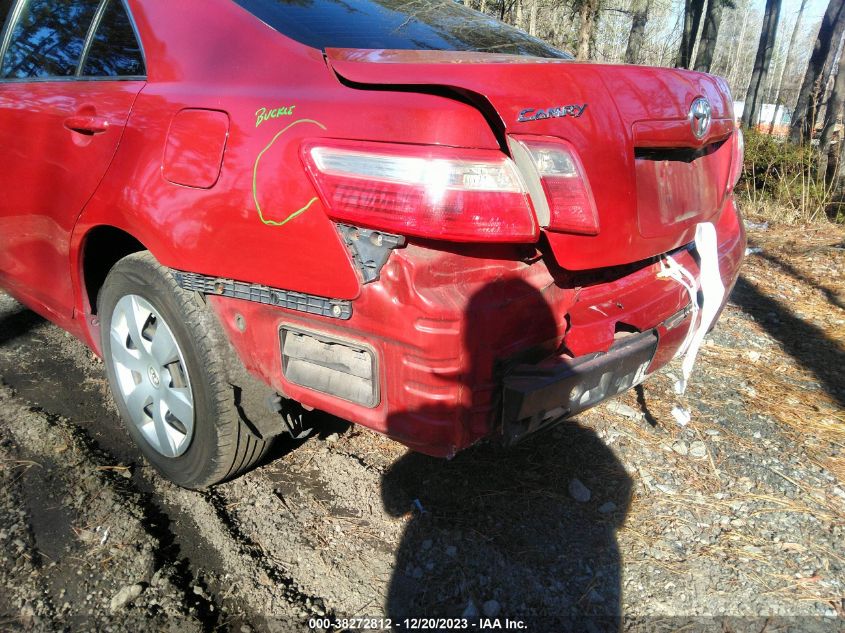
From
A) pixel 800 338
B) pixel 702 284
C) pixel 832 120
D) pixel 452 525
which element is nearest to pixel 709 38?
pixel 832 120

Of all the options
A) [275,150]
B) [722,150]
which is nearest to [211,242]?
[275,150]

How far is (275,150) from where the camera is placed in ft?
5.67

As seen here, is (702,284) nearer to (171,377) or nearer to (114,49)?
(171,377)

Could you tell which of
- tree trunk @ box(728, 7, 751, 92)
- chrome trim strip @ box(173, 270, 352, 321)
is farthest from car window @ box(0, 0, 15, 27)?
tree trunk @ box(728, 7, 751, 92)

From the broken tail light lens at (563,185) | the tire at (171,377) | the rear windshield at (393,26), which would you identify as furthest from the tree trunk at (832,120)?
the tire at (171,377)

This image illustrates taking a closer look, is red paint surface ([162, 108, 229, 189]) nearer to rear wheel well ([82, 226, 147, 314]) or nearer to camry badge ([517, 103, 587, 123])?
rear wheel well ([82, 226, 147, 314])

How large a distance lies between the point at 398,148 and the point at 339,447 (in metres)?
1.61

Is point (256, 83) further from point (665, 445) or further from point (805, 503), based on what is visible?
point (805, 503)

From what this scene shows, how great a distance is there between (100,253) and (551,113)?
1.92m

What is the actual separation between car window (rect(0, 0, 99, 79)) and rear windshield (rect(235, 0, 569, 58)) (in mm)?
1016

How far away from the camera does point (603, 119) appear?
171 centimetres

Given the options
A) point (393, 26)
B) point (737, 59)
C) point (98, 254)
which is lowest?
point (737, 59)

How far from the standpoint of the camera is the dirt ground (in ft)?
6.49

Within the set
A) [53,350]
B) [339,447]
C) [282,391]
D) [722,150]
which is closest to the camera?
[282,391]
